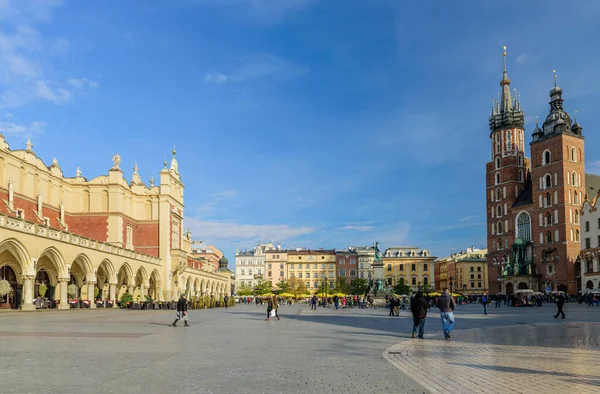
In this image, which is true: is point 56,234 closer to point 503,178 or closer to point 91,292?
point 91,292

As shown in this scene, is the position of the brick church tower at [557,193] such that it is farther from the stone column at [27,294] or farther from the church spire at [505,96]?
the stone column at [27,294]

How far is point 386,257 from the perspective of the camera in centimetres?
15088

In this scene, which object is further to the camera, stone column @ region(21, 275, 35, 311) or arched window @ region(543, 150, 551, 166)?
arched window @ region(543, 150, 551, 166)

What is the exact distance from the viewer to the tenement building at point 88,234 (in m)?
37.8

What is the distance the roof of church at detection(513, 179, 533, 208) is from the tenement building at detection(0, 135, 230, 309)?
60.4 metres

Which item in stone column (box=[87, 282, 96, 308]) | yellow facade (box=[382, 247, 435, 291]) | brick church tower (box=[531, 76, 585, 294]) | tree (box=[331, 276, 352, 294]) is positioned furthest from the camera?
yellow facade (box=[382, 247, 435, 291])

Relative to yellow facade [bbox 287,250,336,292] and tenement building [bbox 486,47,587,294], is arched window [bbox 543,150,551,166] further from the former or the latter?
yellow facade [bbox 287,250,336,292]

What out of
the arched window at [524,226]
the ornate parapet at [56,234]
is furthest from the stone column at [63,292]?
the arched window at [524,226]

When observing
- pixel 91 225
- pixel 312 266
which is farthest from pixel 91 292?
pixel 312 266

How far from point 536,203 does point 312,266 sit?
61188 millimetres

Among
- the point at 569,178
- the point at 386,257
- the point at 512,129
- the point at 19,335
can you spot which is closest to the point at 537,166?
the point at 569,178

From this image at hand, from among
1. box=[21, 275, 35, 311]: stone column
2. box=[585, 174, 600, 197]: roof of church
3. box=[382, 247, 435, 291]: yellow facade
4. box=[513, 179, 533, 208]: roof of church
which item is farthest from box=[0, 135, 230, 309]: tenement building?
box=[382, 247, 435, 291]: yellow facade

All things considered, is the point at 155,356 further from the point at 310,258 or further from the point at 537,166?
the point at 310,258

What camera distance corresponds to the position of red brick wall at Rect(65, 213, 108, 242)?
6194 centimetres
